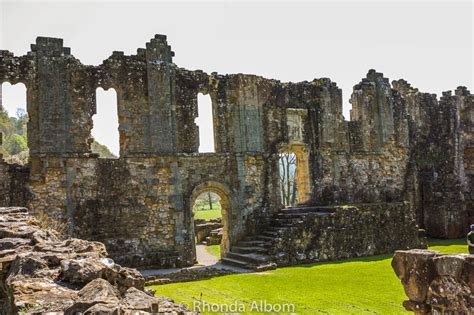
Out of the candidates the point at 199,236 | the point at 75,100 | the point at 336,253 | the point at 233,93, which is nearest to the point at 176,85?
the point at 233,93

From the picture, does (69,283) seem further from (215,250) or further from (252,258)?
(215,250)

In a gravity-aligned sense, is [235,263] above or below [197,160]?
below

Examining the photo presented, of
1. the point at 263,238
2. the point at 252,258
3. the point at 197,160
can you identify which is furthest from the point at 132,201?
the point at 263,238

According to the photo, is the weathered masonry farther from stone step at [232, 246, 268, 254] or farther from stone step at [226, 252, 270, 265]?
stone step at [226, 252, 270, 265]

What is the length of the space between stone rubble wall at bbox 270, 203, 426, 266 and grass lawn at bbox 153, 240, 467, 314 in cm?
112

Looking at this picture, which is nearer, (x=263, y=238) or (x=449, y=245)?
(x=263, y=238)

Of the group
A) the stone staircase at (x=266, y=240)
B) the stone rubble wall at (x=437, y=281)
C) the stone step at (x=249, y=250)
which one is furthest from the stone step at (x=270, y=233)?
the stone rubble wall at (x=437, y=281)

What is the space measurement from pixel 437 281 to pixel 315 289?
6980 mm

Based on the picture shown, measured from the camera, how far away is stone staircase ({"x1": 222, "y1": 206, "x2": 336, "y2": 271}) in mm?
17797

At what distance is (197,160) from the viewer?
19.8 meters

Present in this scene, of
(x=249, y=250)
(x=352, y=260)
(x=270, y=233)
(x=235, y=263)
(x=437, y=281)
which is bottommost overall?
(x=352, y=260)

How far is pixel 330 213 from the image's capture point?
2006 centimetres

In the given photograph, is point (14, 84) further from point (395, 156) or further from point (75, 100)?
point (395, 156)

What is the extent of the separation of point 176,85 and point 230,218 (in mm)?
6033
